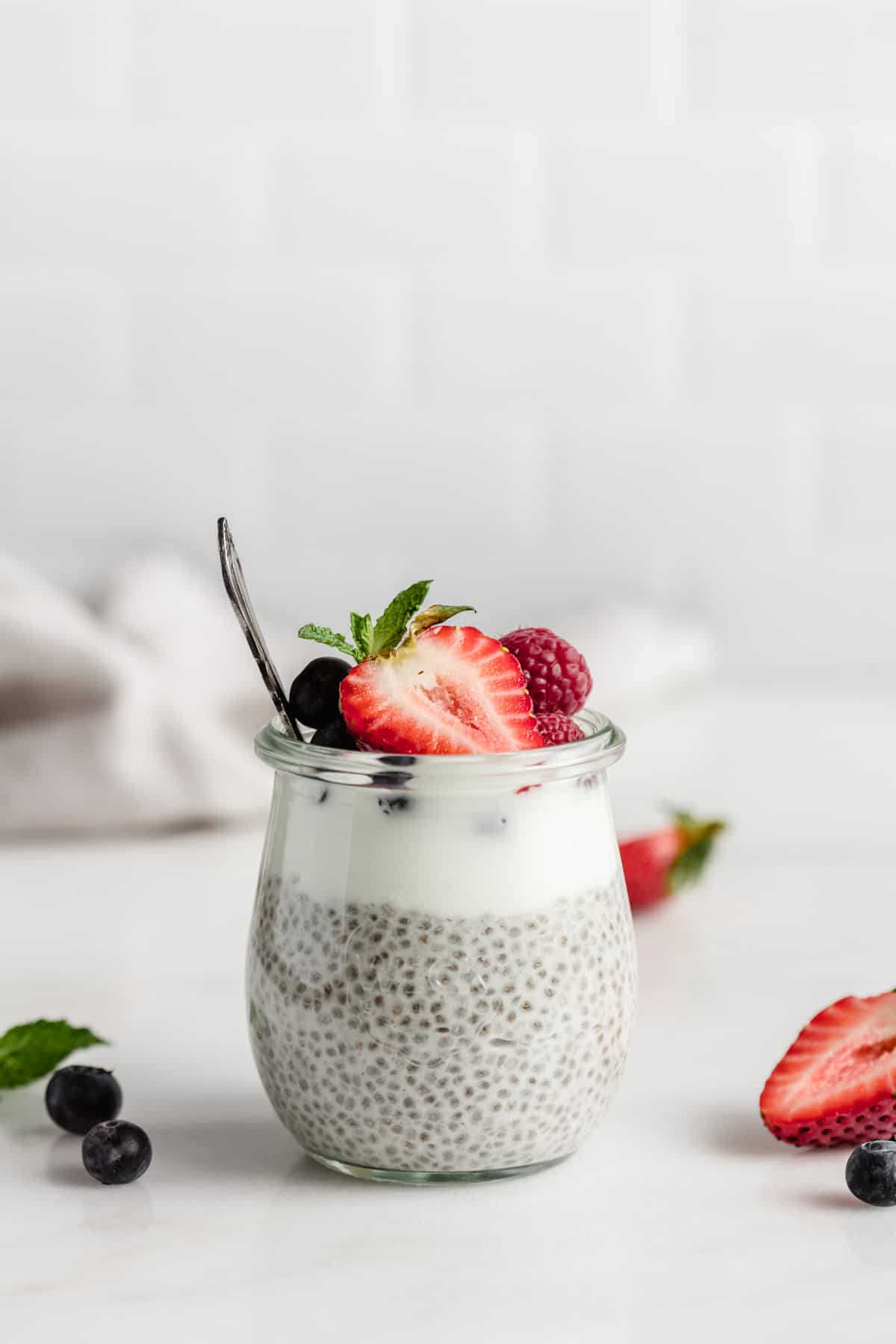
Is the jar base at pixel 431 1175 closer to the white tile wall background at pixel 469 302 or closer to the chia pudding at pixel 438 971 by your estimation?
the chia pudding at pixel 438 971

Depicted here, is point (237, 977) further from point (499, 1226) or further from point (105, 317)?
point (105, 317)

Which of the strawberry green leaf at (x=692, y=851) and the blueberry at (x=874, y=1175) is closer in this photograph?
the blueberry at (x=874, y=1175)

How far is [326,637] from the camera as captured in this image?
76 centimetres

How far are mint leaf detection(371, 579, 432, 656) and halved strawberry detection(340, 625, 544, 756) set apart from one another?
12mm

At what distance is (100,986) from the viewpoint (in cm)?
109

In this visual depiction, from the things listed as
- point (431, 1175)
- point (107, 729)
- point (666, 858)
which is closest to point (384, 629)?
point (431, 1175)

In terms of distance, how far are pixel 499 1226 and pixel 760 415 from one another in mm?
1582

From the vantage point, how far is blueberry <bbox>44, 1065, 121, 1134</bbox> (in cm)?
83

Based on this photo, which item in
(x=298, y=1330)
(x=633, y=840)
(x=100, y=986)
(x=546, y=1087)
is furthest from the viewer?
(x=633, y=840)

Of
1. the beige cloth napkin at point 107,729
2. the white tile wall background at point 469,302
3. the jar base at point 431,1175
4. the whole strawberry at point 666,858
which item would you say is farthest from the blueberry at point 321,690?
the white tile wall background at point 469,302

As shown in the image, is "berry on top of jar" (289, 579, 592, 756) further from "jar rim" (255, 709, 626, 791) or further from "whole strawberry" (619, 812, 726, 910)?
"whole strawberry" (619, 812, 726, 910)

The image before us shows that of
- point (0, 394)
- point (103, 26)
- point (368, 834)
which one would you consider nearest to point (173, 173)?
point (103, 26)

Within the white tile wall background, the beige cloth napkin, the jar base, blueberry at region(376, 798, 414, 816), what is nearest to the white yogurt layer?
blueberry at region(376, 798, 414, 816)

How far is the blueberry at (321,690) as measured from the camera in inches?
29.4
